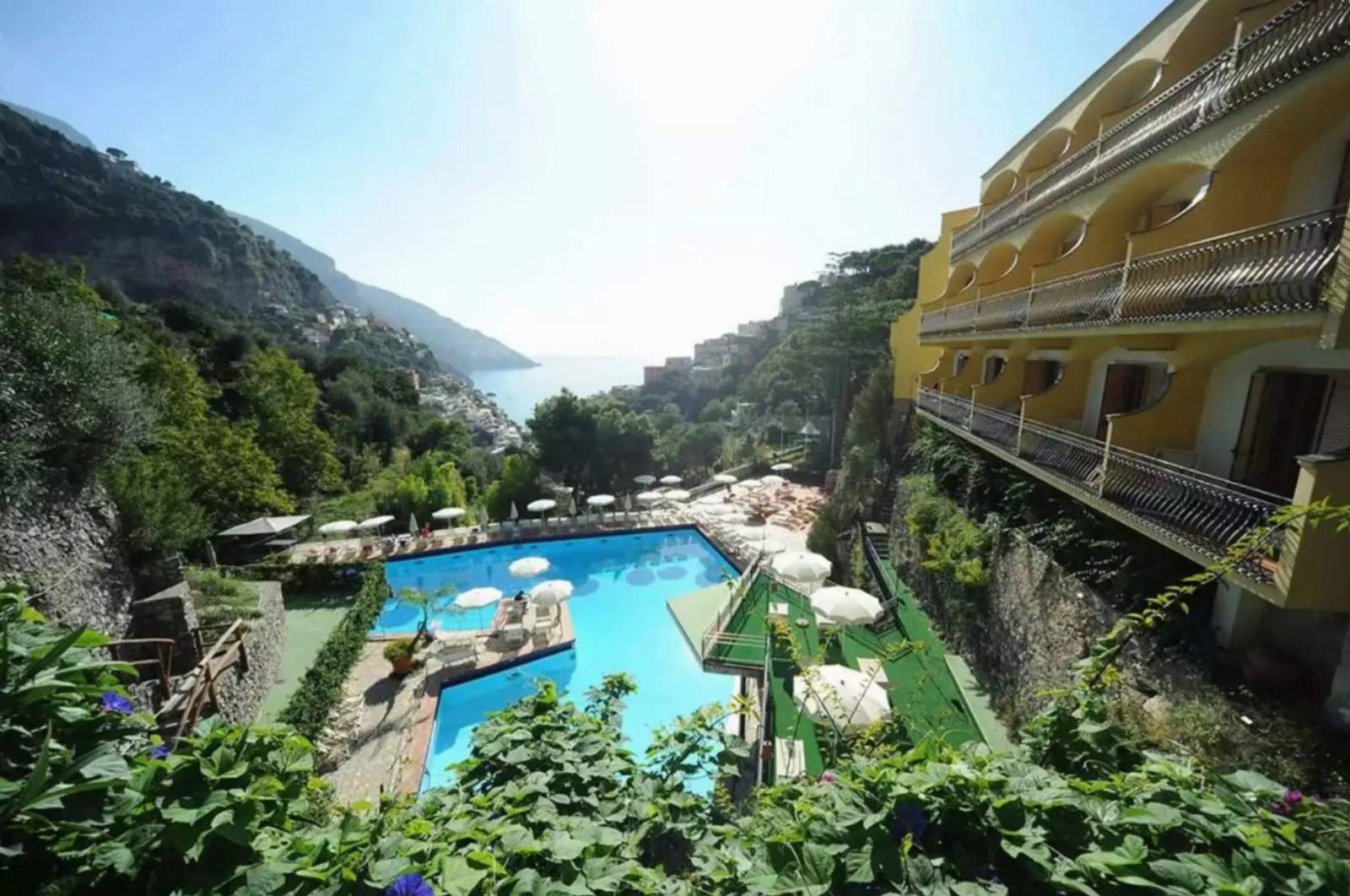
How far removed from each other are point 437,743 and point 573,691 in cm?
335

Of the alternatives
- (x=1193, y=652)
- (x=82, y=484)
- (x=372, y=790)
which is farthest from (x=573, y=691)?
(x=1193, y=652)

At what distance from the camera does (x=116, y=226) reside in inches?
2480

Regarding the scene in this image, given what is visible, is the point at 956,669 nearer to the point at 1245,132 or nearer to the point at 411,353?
the point at 1245,132

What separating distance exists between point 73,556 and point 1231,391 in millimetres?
18279

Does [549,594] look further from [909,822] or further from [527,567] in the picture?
[909,822]

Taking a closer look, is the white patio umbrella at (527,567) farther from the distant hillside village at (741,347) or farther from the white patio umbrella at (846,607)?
the distant hillside village at (741,347)

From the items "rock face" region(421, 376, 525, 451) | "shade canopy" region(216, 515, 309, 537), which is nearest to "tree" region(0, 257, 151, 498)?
"shade canopy" region(216, 515, 309, 537)

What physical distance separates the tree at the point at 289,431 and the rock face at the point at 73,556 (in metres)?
16.8

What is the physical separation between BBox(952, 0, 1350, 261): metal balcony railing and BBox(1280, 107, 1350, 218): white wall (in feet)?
3.25

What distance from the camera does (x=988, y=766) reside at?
2.09 meters

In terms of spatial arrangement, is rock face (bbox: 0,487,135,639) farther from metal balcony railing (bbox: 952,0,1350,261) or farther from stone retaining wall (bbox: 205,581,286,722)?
metal balcony railing (bbox: 952,0,1350,261)

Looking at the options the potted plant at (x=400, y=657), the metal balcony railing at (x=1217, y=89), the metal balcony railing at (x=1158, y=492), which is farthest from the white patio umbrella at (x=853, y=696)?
the potted plant at (x=400, y=657)

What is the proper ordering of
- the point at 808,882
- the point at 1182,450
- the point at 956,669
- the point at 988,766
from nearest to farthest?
the point at 808,882, the point at 988,766, the point at 1182,450, the point at 956,669

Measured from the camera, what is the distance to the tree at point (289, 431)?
2508 centimetres
